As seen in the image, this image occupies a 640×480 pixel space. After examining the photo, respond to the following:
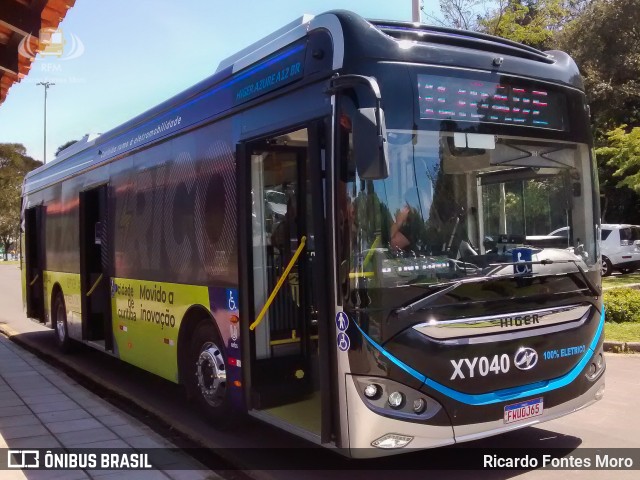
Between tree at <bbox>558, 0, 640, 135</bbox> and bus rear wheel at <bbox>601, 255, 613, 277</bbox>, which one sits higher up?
tree at <bbox>558, 0, 640, 135</bbox>

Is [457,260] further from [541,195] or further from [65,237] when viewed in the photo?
[65,237]

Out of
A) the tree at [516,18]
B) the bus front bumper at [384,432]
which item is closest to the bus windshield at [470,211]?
the bus front bumper at [384,432]

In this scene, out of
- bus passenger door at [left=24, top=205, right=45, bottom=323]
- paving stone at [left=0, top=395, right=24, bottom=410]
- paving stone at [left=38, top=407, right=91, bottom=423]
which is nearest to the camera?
paving stone at [left=38, top=407, right=91, bottom=423]

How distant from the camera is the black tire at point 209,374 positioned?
17.9ft

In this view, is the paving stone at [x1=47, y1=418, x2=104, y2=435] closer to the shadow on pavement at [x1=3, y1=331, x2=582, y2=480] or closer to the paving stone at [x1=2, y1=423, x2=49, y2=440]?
the paving stone at [x1=2, y1=423, x2=49, y2=440]

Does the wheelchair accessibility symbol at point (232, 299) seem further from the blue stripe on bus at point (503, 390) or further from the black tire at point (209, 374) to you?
the blue stripe on bus at point (503, 390)

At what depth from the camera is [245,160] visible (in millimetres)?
5020

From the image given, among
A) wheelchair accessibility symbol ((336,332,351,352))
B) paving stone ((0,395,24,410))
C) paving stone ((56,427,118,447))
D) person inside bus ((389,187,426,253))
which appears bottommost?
paving stone ((56,427,118,447))

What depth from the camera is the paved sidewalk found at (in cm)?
463

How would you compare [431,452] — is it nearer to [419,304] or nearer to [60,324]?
[419,304]

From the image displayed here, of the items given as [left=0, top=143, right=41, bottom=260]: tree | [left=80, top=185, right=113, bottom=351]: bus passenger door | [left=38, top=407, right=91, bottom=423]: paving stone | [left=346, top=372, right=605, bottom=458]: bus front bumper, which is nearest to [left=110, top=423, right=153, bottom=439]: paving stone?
[left=38, top=407, right=91, bottom=423]: paving stone

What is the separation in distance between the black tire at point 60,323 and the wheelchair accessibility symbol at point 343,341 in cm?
746

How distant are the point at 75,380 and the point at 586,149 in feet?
23.4

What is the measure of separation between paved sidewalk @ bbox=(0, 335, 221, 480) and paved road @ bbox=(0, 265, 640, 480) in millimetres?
334
